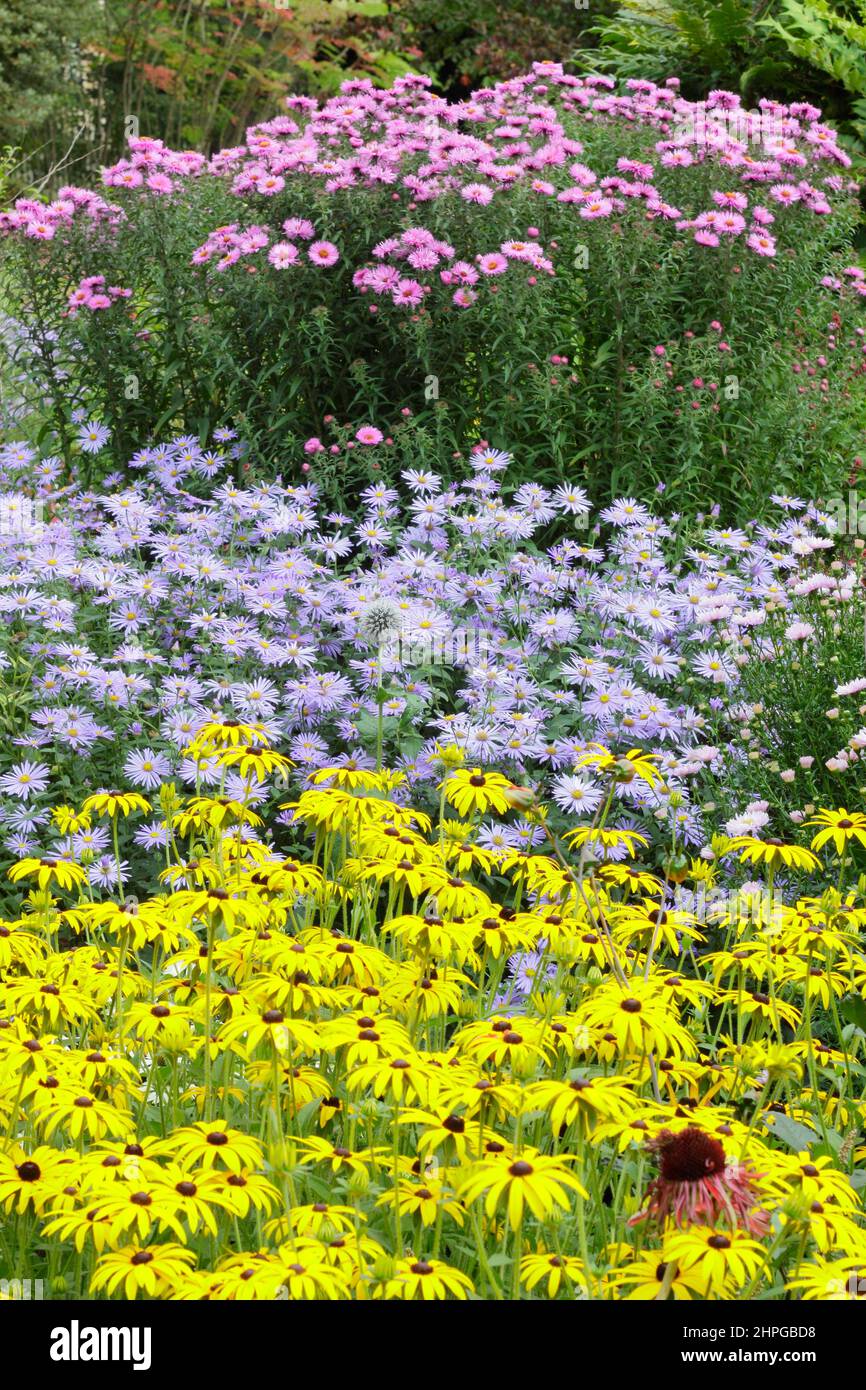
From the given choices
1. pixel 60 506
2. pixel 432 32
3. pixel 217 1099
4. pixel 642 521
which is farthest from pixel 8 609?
pixel 432 32

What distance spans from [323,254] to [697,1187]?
13.1ft

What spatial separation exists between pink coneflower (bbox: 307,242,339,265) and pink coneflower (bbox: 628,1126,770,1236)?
3.87 m

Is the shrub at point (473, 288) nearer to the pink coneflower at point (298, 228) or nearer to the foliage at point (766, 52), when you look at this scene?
the pink coneflower at point (298, 228)

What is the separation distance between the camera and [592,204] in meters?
4.99

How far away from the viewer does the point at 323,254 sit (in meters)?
4.89

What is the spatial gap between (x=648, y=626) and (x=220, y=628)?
1.15m

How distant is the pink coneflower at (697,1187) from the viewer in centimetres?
142

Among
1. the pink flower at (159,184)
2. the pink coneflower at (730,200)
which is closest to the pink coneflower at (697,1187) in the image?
the pink coneflower at (730,200)

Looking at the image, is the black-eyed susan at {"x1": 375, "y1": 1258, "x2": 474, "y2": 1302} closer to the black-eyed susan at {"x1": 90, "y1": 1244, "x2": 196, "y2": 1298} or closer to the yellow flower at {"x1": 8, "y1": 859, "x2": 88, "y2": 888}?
the black-eyed susan at {"x1": 90, "y1": 1244, "x2": 196, "y2": 1298}

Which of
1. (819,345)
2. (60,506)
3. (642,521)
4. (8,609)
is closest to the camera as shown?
(8,609)

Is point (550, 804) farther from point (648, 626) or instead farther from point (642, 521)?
point (642, 521)

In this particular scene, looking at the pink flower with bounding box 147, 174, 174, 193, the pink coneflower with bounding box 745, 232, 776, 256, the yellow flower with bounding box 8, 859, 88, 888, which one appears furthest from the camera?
the pink flower with bounding box 147, 174, 174, 193

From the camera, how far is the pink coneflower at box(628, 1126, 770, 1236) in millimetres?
1422

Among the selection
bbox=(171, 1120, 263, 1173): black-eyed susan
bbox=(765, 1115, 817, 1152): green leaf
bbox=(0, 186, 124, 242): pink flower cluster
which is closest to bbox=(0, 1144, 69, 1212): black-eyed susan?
bbox=(171, 1120, 263, 1173): black-eyed susan
